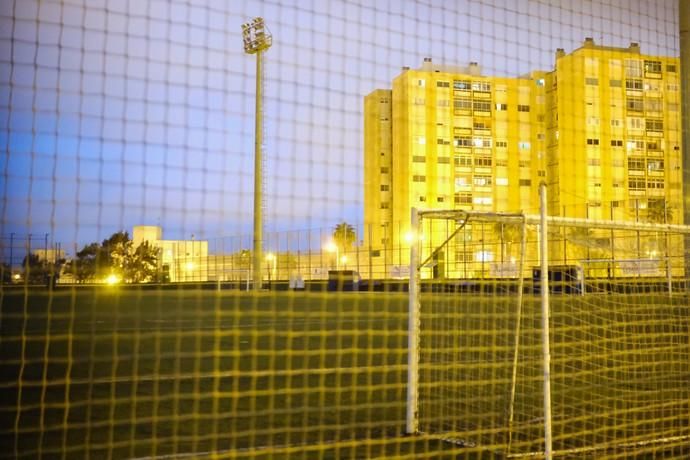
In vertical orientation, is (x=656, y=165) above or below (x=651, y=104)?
below

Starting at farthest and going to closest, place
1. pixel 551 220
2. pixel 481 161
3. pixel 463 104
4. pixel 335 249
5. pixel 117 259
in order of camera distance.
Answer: pixel 335 249 < pixel 481 161 < pixel 463 104 < pixel 117 259 < pixel 551 220

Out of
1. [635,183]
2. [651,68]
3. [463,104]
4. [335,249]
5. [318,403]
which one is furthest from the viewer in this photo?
[635,183]

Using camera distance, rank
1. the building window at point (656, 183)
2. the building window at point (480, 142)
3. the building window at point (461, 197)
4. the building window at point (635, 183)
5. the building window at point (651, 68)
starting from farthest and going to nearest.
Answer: the building window at point (635, 183), the building window at point (656, 183), the building window at point (461, 197), the building window at point (480, 142), the building window at point (651, 68)

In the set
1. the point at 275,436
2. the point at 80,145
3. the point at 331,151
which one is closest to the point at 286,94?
the point at 331,151

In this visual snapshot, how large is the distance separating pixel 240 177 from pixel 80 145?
0.86 m

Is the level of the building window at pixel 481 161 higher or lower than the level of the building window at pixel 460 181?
higher

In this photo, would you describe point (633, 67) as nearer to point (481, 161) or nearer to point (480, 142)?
point (480, 142)

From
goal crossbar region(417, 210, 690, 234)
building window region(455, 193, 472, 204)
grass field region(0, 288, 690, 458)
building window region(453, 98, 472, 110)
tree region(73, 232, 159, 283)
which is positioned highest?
building window region(453, 98, 472, 110)

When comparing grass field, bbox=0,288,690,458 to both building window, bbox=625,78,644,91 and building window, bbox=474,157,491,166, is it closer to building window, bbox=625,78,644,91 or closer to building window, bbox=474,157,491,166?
building window, bbox=625,78,644,91

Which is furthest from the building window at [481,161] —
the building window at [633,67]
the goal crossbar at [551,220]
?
the goal crossbar at [551,220]

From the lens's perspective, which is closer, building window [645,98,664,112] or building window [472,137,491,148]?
building window [472,137,491,148]

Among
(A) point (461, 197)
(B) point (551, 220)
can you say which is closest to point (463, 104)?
(B) point (551, 220)

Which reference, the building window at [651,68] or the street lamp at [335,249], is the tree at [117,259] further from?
the street lamp at [335,249]

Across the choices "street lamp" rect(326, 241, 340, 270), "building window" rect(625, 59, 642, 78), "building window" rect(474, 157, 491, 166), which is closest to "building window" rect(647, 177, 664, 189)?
"building window" rect(474, 157, 491, 166)
